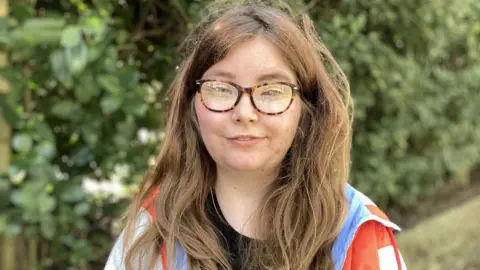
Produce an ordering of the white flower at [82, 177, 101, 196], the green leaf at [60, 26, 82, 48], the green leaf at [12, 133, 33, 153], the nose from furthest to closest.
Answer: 1. the white flower at [82, 177, 101, 196]
2. the green leaf at [12, 133, 33, 153]
3. the green leaf at [60, 26, 82, 48]
4. the nose

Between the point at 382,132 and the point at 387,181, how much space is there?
358 mm

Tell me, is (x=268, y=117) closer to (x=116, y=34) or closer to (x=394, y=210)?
(x=116, y=34)

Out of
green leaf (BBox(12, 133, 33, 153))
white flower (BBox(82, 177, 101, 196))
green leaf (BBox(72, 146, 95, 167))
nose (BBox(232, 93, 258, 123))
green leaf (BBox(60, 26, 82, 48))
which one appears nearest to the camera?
nose (BBox(232, 93, 258, 123))

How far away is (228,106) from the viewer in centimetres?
152

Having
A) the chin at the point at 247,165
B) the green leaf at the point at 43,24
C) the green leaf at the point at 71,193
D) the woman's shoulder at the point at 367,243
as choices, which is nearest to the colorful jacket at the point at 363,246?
the woman's shoulder at the point at 367,243

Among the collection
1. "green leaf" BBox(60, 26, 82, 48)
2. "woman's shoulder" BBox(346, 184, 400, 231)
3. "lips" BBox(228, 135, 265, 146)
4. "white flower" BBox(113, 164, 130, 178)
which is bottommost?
"white flower" BBox(113, 164, 130, 178)

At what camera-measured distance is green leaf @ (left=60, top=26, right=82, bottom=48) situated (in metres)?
1.93

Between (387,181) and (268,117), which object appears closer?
(268,117)

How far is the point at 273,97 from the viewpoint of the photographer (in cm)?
153

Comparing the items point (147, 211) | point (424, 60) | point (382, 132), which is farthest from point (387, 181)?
point (147, 211)

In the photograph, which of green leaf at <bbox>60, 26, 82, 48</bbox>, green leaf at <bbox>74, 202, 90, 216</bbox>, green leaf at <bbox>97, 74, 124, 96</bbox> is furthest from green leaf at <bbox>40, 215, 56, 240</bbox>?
green leaf at <bbox>60, 26, 82, 48</bbox>

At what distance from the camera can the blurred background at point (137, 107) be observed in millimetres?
2115

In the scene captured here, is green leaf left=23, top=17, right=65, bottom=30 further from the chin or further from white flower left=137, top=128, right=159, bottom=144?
white flower left=137, top=128, right=159, bottom=144

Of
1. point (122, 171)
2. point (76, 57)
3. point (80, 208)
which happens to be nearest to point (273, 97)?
point (76, 57)
